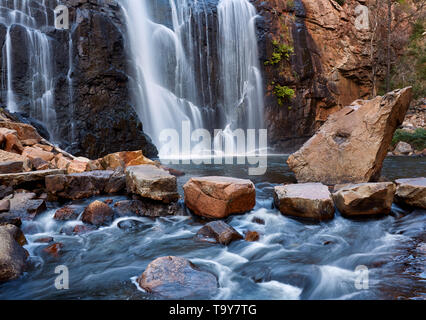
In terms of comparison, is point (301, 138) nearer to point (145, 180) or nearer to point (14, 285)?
point (145, 180)

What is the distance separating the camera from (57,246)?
11.0 feet

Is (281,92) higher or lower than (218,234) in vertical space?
higher

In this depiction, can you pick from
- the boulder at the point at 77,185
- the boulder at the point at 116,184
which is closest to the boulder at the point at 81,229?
the boulder at the point at 77,185

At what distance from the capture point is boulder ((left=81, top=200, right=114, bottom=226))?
4.05 m

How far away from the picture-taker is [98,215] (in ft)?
13.5

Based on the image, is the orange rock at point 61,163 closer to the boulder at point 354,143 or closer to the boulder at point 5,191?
the boulder at point 5,191

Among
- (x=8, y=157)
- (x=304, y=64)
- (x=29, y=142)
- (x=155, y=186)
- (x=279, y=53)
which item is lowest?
(x=155, y=186)

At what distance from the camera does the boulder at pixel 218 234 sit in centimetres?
338

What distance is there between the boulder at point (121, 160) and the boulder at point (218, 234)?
3.45 meters

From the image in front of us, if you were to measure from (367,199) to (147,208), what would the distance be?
3.21 m

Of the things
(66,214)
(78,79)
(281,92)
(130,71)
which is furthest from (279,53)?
(66,214)

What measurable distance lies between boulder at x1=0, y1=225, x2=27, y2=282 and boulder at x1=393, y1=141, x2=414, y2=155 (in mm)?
17274

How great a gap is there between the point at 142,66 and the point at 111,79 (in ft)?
7.41

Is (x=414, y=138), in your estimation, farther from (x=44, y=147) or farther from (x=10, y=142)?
(x=10, y=142)
